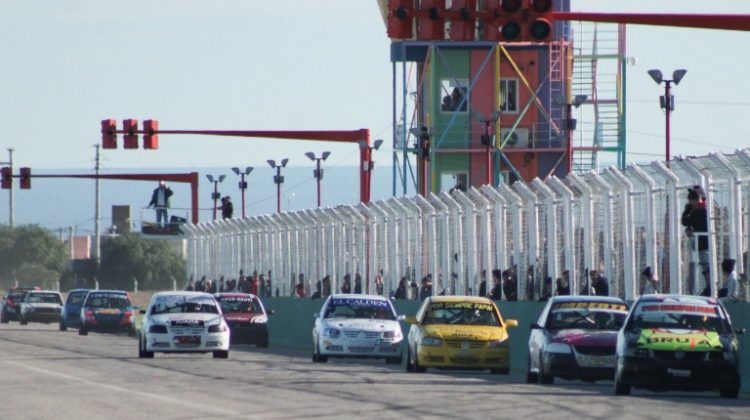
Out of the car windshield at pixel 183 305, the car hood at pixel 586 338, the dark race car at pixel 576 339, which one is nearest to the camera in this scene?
the dark race car at pixel 576 339

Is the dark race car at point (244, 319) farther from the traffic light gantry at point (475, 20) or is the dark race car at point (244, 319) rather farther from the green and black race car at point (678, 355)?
the traffic light gantry at point (475, 20)

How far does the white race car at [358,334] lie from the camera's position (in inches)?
1379

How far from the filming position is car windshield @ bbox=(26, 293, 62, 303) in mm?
68688

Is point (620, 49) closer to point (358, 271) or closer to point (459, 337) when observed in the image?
point (358, 271)

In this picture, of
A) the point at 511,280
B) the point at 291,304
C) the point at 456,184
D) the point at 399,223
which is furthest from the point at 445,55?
the point at 511,280

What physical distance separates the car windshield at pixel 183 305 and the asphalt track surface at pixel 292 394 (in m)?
2.88

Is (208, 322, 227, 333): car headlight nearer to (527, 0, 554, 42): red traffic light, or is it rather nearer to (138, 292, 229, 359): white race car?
(138, 292, 229, 359): white race car

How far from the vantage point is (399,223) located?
153 ft

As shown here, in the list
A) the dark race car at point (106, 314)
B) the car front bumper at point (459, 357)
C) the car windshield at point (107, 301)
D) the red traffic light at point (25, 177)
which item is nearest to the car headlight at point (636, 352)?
the car front bumper at point (459, 357)

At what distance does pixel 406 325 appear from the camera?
139 ft

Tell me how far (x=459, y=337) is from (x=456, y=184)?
1630 inches

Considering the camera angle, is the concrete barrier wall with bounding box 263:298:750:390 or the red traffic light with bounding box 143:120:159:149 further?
the red traffic light with bounding box 143:120:159:149

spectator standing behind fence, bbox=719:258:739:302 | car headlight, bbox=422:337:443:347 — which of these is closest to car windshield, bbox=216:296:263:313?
car headlight, bbox=422:337:443:347

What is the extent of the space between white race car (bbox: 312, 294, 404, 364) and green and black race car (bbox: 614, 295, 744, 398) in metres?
10.6
